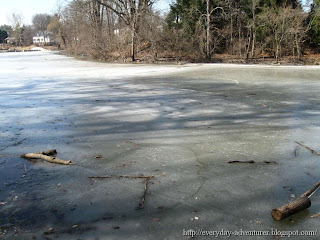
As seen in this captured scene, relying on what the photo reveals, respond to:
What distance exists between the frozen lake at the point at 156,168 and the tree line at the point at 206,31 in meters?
19.8

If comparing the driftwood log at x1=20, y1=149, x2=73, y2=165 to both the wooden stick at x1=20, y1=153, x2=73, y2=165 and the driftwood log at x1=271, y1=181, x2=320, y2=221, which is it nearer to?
the wooden stick at x1=20, y1=153, x2=73, y2=165

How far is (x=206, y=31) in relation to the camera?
86.0ft

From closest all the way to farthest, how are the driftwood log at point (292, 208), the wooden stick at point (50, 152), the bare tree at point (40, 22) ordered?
the driftwood log at point (292, 208)
the wooden stick at point (50, 152)
the bare tree at point (40, 22)

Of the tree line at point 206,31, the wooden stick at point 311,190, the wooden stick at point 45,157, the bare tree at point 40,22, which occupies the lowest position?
the wooden stick at point 311,190

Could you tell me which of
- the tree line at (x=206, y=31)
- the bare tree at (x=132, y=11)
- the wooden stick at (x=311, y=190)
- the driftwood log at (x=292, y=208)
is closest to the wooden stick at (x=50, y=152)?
the driftwood log at (x=292, y=208)

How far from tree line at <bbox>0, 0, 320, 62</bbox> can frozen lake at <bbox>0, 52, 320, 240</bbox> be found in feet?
65.0

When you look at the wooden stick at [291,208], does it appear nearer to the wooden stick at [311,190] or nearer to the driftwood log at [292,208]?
the driftwood log at [292,208]

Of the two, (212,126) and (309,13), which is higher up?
(309,13)

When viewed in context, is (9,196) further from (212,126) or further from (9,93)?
(9,93)

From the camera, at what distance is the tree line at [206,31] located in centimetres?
2481

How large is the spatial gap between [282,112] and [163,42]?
74.6 ft

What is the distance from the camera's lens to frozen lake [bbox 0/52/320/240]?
2463mm

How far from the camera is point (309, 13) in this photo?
26.8m

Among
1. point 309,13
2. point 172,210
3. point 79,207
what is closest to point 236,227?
point 172,210
